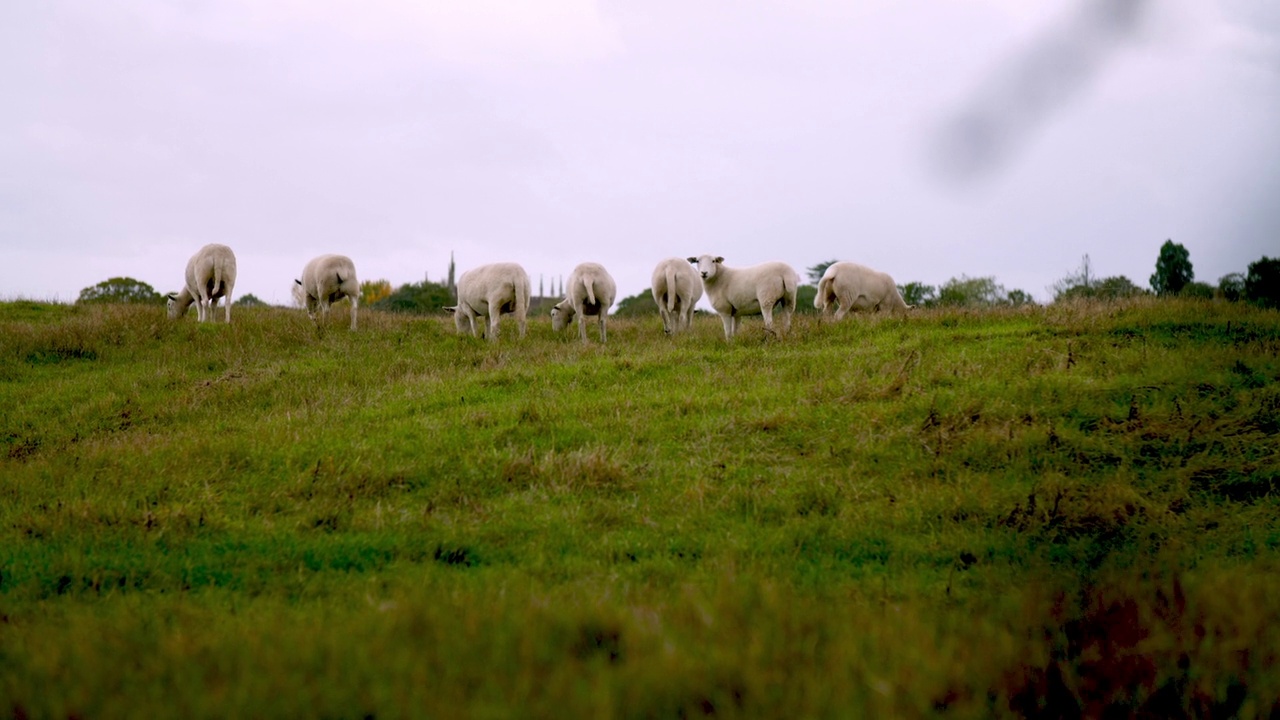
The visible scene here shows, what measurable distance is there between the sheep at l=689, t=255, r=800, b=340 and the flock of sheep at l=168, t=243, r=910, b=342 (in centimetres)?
2

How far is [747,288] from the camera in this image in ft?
65.5

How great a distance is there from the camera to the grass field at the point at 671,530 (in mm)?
2775

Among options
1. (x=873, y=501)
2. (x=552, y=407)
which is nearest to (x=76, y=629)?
(x=873, y=501)

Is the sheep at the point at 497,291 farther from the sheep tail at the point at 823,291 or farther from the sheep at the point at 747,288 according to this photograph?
the sheep tail at the point at 823,291

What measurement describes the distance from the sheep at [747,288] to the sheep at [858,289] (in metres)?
3.17

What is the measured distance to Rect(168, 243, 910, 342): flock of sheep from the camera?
19.7 m

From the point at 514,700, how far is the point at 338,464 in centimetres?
652

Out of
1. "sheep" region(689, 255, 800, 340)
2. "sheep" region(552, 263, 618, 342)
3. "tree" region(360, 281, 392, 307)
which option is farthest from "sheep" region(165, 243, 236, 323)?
"tree" region(360, 281, 392, 307)

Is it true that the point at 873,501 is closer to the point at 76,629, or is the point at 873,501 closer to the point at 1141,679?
the point at 1141,679

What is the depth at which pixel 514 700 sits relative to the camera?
2.50m

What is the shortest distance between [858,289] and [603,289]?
26.5 feet

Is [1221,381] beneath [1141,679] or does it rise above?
above

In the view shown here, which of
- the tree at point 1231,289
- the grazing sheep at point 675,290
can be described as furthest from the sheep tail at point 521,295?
the tree at point 1231,289

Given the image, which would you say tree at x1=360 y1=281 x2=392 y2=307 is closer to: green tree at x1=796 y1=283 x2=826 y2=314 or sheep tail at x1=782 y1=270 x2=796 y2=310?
green tree at x1=796 y1=283 x2=826 y2=314
